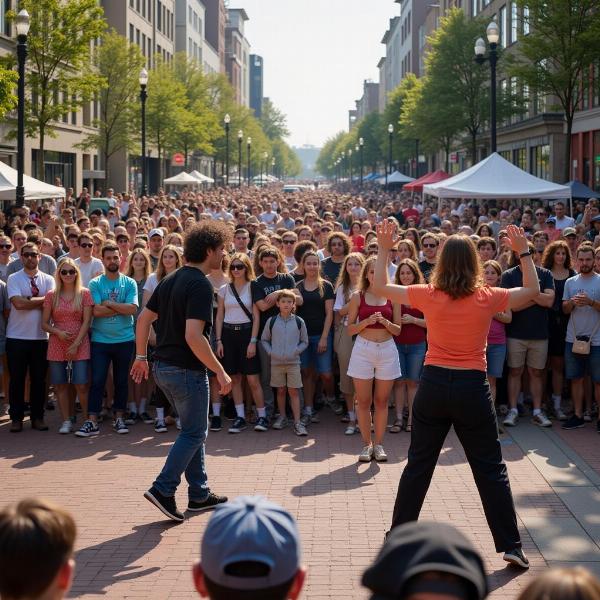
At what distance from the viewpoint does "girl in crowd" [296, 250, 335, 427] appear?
1137 cm

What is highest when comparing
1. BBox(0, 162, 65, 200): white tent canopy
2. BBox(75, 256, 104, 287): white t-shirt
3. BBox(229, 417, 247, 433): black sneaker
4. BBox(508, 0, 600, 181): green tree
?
BBox(508, 0, 600, 181): green tree

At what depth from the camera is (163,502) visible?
7301 millimetres

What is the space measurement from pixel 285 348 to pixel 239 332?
23.7 inches

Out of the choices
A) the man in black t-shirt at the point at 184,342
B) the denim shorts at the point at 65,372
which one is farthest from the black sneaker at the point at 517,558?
the denim shorts at the point at 65,372

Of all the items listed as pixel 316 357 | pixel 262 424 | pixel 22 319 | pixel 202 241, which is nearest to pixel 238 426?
pixel 262 424

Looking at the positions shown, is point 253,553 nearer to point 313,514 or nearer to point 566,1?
point 313,514

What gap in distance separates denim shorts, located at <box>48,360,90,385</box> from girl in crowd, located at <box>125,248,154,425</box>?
64cm

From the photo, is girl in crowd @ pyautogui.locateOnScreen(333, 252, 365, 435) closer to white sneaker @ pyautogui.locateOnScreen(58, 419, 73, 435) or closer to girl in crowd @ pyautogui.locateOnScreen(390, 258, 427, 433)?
girl in crowd @ pyautogui.locateOnScreen(390, 258, 427, 433)

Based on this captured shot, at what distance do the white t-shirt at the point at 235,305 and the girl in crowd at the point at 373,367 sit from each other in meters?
1.88

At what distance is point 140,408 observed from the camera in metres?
11.4

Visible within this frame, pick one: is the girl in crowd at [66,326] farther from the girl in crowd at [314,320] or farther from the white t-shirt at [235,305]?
the girl in crowd at [314,320]

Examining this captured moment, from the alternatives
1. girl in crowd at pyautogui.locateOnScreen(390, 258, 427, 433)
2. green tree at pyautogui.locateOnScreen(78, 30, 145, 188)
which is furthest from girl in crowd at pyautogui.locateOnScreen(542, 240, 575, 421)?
green tree at pyautogui.locateOnScreen(78, 30, 145, 188)

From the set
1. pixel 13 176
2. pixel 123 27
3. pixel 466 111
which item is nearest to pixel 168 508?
pixel 13 176

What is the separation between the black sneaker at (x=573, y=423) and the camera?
10.9 metres
